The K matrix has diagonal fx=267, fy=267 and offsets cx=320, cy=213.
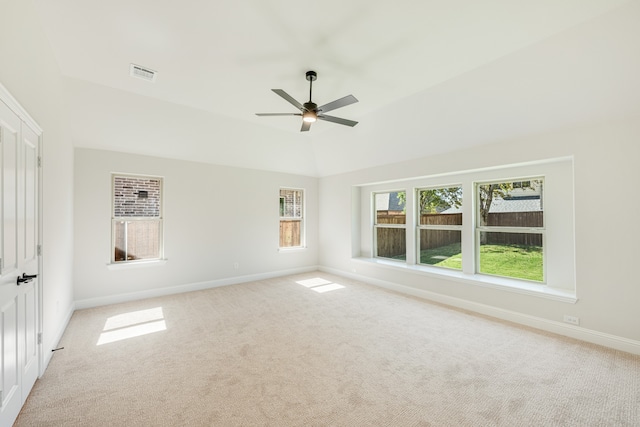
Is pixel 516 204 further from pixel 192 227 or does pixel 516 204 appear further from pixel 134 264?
pixel 134 264

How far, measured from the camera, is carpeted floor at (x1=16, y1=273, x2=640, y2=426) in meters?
1.94

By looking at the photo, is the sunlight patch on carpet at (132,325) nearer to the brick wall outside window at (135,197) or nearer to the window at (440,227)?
the brick wall outside window at (135,197)

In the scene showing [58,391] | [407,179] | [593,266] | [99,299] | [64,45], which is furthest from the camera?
[407,179]

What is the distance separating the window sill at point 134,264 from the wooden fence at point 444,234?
14.5 ft

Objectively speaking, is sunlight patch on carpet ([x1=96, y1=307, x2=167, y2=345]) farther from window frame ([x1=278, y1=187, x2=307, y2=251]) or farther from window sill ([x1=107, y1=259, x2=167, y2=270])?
window frame ([x1=278, y1=187, x2=307, y2=251])

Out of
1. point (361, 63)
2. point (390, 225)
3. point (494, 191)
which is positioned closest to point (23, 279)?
point (361, 63)

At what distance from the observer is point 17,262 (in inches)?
75.2

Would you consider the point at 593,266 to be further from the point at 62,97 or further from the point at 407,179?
the point at 62,97

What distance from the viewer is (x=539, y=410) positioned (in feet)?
6.50

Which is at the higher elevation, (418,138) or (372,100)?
(372,100)

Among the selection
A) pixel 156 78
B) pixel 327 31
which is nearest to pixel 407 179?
pixel 327 31

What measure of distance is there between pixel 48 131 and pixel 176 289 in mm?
3192

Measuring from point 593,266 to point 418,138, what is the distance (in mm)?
2718

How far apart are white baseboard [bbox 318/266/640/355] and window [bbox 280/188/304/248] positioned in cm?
252
